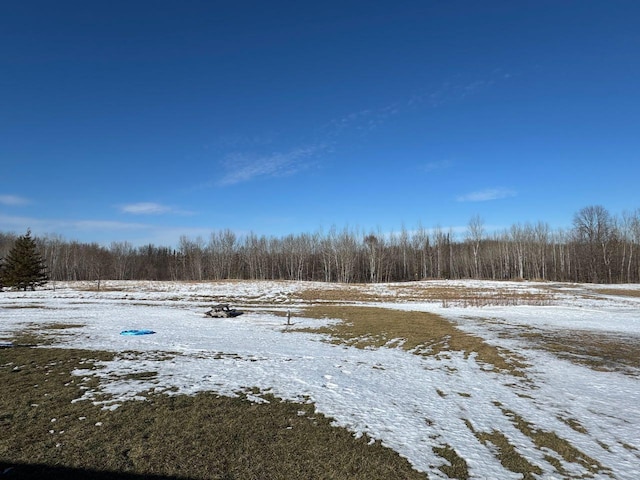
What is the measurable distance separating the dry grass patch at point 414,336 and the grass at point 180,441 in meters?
7.90

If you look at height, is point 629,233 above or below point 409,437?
above

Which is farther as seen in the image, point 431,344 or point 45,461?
point 431,344

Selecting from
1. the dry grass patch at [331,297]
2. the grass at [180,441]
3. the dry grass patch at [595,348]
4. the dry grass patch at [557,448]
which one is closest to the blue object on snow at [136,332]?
the grass at [180,441]

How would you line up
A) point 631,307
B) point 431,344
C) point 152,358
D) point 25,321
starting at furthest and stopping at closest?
point 631,307, point 25,321, point 431,344, point 152,358

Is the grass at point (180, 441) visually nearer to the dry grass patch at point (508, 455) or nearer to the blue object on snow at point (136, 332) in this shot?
the dry grass patch at point (508, 455)

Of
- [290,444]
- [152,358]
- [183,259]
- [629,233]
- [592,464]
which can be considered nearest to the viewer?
[592,464]

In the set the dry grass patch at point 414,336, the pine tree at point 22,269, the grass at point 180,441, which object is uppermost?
the pine tree at point 22,269

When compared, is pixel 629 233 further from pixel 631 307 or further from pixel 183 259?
pixel 183 259

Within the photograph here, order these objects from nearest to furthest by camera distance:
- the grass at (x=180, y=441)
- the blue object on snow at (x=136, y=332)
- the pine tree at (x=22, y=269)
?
the grass at (x=180, y=441) → the blue object on snow at (x=136, y=332) → the pine tree at (x=22, y=269)

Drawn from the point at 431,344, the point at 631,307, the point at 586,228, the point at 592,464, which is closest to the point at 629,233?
the point at 586,228

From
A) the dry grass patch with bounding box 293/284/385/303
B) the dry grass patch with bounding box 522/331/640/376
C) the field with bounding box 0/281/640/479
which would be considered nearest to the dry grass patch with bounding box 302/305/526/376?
the field with bounding box 0/281/640/479

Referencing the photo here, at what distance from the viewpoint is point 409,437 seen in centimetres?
675

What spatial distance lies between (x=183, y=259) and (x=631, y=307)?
98493 millimetres

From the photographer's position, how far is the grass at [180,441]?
539 centimetres
